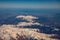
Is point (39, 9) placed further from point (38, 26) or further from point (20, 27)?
point (20, 27)

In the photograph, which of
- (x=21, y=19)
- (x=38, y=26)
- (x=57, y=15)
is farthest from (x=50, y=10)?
(x=21, y=19)

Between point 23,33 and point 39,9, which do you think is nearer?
point 23,33

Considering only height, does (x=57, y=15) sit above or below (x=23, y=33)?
above

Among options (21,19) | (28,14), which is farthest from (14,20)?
(28,14)

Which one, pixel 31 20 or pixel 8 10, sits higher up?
pixel 8 10

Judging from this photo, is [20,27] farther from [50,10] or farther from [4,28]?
[50,10]

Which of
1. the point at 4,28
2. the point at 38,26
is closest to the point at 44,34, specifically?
the point at 38,26

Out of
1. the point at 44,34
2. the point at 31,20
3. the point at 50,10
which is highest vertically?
the point at 50,10
